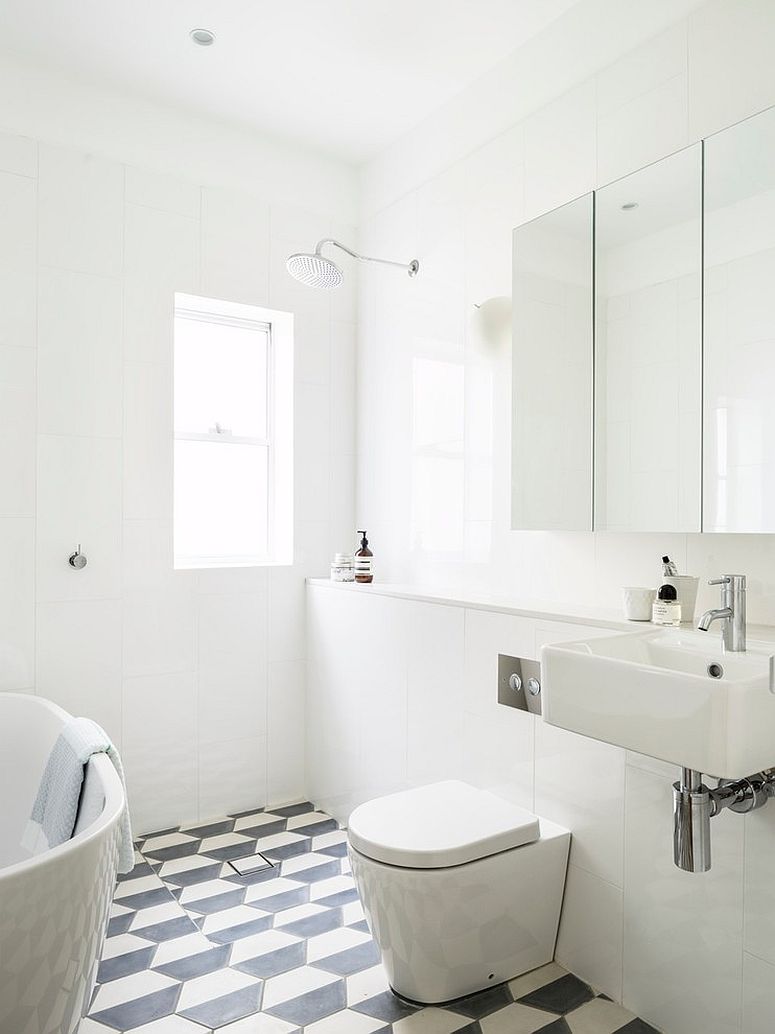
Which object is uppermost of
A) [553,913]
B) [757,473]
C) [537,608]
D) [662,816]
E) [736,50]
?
[736,50]

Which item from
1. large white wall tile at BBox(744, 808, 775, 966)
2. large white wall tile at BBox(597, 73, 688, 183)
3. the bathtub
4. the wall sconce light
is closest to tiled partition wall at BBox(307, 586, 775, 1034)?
large white wall tile at BBox(744, 808, 775, 966)

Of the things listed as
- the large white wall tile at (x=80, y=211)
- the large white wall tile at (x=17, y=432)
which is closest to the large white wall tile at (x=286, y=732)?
the large white wall tile at (x=17, y=432)

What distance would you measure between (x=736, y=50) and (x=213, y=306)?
204 centimetres

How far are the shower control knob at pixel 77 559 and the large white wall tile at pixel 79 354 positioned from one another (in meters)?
0.43

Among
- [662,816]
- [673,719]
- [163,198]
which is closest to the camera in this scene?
[673,719]

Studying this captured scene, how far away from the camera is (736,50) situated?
1944mm

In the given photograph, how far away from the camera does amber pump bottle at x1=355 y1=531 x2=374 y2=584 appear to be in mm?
3109

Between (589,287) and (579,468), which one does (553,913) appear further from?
(589,287)

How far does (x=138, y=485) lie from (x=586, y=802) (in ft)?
6.31

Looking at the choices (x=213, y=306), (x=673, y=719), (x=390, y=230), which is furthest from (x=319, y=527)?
(x=673, y=719)

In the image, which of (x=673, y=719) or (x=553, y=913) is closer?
(x=673, y=719)

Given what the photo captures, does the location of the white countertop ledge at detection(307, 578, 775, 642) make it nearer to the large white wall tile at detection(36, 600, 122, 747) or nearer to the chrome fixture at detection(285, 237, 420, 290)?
the large white wall tile at detection(36, 600, 122, 747)

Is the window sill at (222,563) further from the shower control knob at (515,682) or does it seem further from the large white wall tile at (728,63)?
the large white wall tile at (728,63)

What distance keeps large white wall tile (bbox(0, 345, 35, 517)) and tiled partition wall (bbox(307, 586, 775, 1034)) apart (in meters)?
1.24
